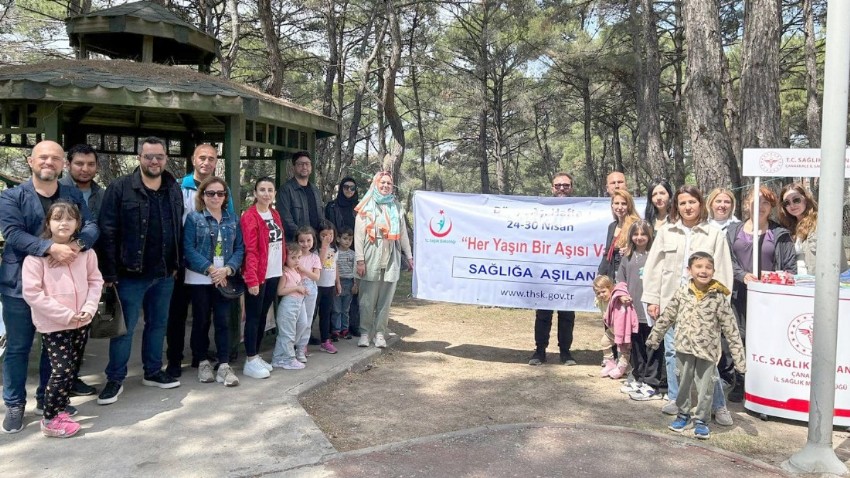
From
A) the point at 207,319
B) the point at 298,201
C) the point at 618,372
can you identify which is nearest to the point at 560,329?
the point at 618,372

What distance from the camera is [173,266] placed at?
4.82 metres

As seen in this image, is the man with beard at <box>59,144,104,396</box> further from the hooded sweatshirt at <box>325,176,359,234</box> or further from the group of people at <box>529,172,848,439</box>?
the group of people at <box>529,172,848,439</box>

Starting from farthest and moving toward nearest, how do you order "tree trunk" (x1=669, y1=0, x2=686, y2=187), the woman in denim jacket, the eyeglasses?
"tree trunk" (x1=669, y1=0, x2=686, y2=187), the eyeglasses, the woman in denim jacket

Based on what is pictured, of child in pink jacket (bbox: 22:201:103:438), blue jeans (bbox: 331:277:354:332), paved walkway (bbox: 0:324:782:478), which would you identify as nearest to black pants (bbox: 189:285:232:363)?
paved walkway (bbox: 0:324:782:478)

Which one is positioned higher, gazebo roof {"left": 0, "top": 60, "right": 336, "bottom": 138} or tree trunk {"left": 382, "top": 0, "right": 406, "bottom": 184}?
tree trunk {"left": 382, "top": 0, "right": 406, "bottom": 184}

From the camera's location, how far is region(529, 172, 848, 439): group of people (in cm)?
452

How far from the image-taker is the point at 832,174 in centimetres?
388

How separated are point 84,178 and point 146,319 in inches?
45.2

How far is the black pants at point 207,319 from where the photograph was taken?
5.06 m

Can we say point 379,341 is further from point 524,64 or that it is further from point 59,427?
point 524,64

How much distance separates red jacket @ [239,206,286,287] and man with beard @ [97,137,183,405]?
1.76 ft

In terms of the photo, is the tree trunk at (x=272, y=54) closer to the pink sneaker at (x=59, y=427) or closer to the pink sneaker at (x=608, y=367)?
the pink sneaker at (x=608, y=367)

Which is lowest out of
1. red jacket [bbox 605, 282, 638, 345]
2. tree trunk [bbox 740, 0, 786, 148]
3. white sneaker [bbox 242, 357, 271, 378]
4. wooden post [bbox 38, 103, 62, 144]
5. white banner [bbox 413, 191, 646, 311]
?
white sneaker [bbox 242, 357, 271, 378]

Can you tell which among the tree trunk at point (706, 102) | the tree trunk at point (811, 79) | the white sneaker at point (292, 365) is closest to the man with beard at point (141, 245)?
the white sneaker at point (292, 365)
